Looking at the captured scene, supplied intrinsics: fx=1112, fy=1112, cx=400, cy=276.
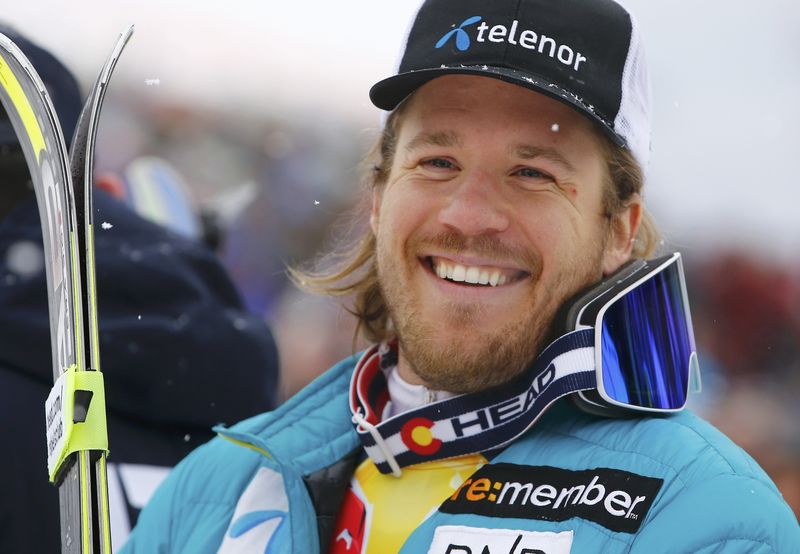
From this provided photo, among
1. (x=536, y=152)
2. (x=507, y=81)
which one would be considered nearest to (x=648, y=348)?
(x=536, y=152)

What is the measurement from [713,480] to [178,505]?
3.48ft

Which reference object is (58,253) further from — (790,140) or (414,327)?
(790,140)

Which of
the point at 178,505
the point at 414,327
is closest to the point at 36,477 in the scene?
the point at 178,505

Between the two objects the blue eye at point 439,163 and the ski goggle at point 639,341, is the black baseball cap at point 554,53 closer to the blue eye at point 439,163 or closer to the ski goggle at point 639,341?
the blue eye at point 439,163

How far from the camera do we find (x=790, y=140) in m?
→ 7.52

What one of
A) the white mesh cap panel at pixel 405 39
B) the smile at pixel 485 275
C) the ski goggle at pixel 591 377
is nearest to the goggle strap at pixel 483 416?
the ski goggle at pixel 591 377

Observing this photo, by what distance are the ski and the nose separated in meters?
0.64

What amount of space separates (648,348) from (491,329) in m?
0.29

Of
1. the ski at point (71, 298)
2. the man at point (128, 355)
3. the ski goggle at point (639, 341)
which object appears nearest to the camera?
the ski at point (71, 298)

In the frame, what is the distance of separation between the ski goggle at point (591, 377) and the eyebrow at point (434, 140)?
371 mm

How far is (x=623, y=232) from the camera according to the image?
2188mm

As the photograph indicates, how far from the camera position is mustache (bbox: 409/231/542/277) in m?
2.01

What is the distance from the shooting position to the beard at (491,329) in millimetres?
2010

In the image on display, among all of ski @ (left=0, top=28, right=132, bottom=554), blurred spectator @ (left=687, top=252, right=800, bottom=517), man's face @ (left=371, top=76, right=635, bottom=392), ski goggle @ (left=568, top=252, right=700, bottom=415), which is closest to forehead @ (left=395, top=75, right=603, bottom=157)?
man's face @ (left=371, top=76, right=635, bottom=392)
